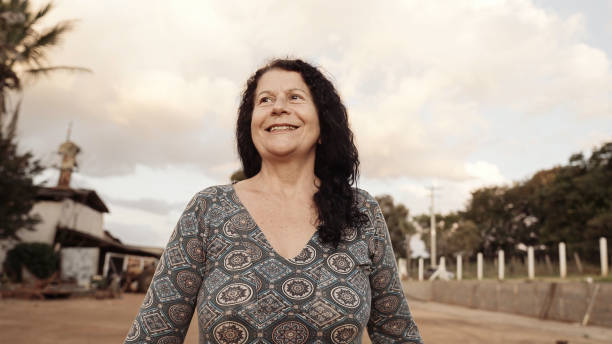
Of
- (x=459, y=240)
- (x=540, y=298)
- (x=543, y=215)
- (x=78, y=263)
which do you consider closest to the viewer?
(x=540, y=298)

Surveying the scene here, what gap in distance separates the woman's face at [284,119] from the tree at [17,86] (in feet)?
62.1

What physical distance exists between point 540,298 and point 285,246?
15.2m

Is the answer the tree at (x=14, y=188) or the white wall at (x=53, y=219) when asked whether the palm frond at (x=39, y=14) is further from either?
the white wall at (x=53, y=219)

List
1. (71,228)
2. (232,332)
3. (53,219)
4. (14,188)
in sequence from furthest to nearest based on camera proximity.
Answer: (71,228)
(53,219)
(14,188)
(232,332)

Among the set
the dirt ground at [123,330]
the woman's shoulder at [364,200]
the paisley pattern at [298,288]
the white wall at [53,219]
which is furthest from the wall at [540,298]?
the white wall at [53,219]

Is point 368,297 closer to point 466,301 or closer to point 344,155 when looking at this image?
point 344,155

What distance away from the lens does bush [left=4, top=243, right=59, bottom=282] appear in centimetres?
2286

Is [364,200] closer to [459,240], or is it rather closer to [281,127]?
[281,127]

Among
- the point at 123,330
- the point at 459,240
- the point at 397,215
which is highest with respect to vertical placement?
the point at 397,215

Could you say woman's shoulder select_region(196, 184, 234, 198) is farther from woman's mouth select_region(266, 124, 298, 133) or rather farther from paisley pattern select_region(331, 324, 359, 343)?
paisley pattern select_region(331, 324, 359, 343)

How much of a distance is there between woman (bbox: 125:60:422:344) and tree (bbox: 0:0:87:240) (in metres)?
19.0

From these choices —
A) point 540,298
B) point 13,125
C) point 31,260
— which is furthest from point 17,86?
point 540,298

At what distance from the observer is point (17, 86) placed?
19.3m

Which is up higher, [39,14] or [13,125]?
[39,14]
